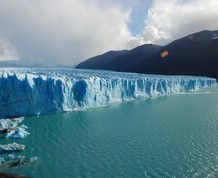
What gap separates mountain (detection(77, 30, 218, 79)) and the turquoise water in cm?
5822

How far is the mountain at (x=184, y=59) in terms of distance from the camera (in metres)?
77.6

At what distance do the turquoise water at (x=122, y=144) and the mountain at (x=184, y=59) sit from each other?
58.2 meters

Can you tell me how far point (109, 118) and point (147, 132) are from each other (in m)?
4.77

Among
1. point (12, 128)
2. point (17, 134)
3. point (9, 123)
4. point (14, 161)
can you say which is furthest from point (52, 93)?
point (14, 161)

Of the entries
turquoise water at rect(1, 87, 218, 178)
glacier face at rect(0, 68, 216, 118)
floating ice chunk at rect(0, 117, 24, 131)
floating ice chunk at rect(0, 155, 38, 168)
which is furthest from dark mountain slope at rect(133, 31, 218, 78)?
floating ice chunk at rect(0, 155, 38, 168)

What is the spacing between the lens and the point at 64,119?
19375 millimetres

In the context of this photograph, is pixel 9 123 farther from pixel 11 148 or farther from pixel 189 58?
pixel 189 58

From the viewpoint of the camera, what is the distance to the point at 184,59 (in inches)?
3310

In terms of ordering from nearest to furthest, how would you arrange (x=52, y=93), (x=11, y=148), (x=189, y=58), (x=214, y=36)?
(x=11, y=148) < (x=52, y=93) < (x=189, y=58) < (x=214, y=36)

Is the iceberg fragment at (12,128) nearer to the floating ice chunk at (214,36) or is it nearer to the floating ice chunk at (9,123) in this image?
the floating ice chunk at (9,123)

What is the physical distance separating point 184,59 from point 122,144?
247 feet

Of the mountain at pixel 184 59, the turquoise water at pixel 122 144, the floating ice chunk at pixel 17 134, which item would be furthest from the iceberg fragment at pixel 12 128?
the mountain at pixel 184 59

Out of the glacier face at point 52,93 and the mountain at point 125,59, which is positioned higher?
the mountain at point 125,59

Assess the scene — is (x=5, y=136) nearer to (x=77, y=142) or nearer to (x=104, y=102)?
(x=77, y=142)
